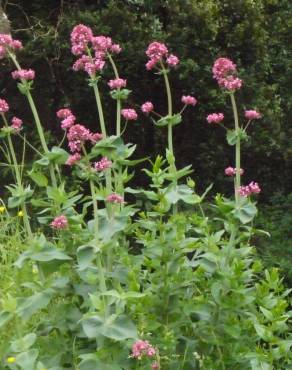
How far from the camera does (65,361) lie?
2.76m

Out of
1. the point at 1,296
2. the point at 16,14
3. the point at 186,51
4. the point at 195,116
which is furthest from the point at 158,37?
the point at 1,296

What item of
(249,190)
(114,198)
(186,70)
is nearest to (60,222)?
(114,198)

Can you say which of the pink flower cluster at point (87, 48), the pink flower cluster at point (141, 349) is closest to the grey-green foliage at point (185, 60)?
the pink flower cluster at point (87, 48)

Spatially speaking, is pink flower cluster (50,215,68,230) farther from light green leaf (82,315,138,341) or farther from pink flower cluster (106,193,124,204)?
light green leaf (82,315,138,341)

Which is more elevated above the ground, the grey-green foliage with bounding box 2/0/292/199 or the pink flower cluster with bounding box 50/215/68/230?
the pink flower cluster with bounding box 50/215/68/230

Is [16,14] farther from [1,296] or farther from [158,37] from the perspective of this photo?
[1,296]

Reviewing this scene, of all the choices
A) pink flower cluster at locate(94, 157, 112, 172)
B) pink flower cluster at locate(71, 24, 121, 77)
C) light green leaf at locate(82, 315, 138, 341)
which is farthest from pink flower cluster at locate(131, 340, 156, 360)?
pink flower cluster at locate(71, 24, 121, 77)

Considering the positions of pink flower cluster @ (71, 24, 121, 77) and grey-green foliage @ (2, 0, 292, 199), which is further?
grey-green foliage @ (2, 0, 292, 199)

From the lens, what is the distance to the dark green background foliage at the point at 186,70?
6.49m

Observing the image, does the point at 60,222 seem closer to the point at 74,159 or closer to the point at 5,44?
the point at 74,159

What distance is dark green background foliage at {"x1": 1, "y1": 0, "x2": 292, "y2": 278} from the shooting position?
6.49 meters

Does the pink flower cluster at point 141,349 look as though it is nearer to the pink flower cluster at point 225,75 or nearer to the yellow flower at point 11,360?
the yellow flower at point 11,360

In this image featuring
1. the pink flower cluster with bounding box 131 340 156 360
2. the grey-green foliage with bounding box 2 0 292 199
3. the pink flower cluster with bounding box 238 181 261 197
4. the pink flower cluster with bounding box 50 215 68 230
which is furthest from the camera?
the grey-green foliage with bounding box 2 0 292 199

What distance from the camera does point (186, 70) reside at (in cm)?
648
